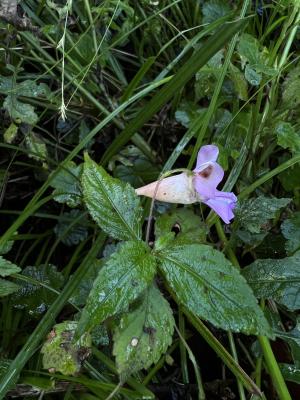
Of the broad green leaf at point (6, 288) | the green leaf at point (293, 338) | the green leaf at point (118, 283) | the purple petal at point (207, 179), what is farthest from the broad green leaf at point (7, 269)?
the green leaf at point (293, 338)

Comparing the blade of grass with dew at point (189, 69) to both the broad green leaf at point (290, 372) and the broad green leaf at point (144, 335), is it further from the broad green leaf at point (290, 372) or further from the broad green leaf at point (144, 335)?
the broad green leaf at point (290, 372)

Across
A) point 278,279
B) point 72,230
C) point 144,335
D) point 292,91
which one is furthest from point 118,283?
point 292,91

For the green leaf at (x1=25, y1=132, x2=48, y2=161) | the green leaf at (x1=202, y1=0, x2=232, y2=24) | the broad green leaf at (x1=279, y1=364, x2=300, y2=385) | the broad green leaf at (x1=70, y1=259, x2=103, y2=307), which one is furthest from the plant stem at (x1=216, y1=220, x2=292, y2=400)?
the green leaf at (x1=202, y1=0, x2=232, y2=24)

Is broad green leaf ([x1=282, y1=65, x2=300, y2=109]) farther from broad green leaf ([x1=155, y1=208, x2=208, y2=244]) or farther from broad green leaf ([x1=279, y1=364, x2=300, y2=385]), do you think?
broad green leaf ([x1=279, y1=364, x2=300, y2=385])

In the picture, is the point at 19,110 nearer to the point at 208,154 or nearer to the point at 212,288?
the point at 208,154

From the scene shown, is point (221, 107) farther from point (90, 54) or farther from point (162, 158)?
point (90, 54)

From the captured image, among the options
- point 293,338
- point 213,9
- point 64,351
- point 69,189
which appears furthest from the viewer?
point 213,9

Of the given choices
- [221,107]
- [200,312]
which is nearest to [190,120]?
[221,107]
